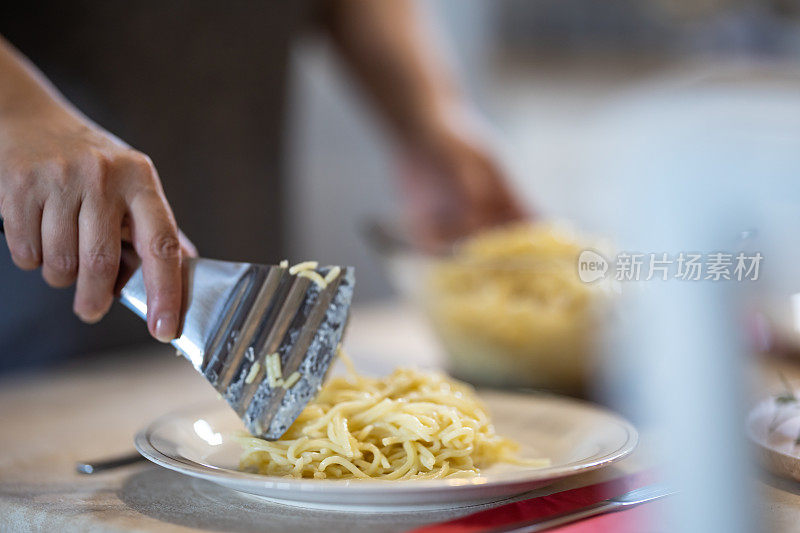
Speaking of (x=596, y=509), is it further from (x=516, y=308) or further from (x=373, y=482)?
(x=516, y=308)

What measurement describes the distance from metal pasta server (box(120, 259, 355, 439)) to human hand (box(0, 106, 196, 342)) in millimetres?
29

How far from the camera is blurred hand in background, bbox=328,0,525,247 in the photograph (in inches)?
66.1

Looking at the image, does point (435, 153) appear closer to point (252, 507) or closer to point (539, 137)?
point (252, 507)

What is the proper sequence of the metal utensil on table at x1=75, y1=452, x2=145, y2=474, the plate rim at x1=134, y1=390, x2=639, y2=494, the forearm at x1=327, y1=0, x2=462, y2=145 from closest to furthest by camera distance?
the plate rim at x1=134, y1=390, x2=639, y2=494, the metal utensil on table at x1=75, y1=452, x2=145, y2=474, the forearm at x1=327, y1=0, x2=462, y2=145

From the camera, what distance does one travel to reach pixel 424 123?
1.76 metres

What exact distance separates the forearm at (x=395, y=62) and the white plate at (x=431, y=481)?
0.98 m

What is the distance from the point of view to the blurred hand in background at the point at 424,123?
168 centimetres

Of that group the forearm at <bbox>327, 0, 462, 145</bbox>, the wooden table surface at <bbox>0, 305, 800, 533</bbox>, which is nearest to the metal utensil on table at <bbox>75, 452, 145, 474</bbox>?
the wooden table surface at <bbox>0, 305, 800, 533</bbox>

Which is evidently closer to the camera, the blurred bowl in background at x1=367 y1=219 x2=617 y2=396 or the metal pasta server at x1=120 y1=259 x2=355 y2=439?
the metal pasta server at x1=120 y1=259 x2=355 y2=439

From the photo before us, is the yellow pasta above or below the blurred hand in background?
below

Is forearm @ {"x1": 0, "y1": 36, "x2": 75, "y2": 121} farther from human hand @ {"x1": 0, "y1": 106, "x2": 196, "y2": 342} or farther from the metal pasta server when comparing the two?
the metal pasta server

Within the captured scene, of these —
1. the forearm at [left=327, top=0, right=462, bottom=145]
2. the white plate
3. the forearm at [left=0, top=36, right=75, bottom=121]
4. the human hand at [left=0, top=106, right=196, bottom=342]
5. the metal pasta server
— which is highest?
the forearm at [left=327, top=0, right=462, bottom=145]

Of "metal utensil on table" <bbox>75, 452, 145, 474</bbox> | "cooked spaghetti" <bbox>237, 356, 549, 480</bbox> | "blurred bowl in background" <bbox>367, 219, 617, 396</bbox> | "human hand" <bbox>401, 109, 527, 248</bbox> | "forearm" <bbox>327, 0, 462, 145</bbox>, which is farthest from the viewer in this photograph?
"forearm" <bbox>327, 0, 462, 145</bbox>

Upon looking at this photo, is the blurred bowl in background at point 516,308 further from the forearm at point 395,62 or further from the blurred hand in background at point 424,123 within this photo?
the forearm at point 395,62
